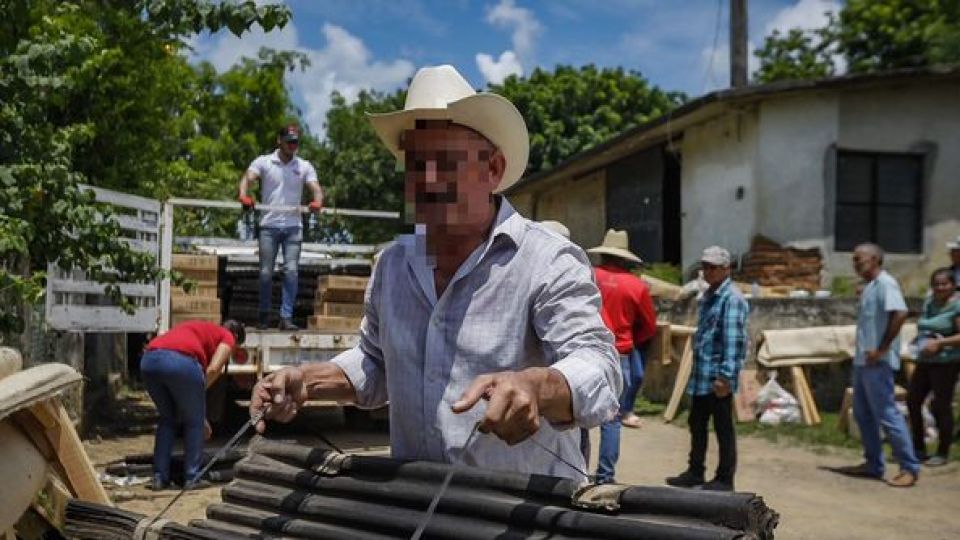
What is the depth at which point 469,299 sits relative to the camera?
2223mm

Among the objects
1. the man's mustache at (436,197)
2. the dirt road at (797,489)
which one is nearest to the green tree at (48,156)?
the dirt road at (797,489)

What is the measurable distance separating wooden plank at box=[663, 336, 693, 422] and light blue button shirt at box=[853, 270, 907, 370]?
11.0ft

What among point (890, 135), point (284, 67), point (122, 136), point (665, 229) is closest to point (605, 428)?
point (122, 136)

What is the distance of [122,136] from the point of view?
35.6 feet

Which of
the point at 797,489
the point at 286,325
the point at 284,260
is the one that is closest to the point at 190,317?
the point at 286,325

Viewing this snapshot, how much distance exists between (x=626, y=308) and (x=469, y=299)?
18.4 feet

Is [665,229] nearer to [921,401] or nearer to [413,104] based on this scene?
[921,401]

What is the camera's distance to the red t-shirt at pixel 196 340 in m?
7.21

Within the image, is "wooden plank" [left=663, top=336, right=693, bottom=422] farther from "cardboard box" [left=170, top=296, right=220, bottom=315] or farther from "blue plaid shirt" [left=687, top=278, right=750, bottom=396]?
"cardboard box" [left=170, top=296, right=220, bottom=315]

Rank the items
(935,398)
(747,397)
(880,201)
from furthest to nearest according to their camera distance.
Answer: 1. (880,201)
2. (747,397)
3. (935,398)

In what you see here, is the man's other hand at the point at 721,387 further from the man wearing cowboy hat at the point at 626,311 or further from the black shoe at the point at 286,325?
the black shoe at the point at 286,325

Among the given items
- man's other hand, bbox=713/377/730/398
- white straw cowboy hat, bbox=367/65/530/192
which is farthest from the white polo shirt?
white straw cowboy hat, bbox=367/65/530/192

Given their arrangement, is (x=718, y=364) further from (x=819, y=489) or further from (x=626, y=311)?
(x=819, y=489)

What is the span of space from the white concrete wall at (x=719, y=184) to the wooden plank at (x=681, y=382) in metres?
3.59
